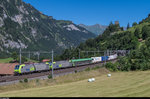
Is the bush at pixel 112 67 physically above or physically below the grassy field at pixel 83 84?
above

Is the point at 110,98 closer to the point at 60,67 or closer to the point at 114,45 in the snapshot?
the point at 60,67

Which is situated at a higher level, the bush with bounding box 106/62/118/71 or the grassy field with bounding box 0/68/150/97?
the bush with bounding box 106/62/118/71

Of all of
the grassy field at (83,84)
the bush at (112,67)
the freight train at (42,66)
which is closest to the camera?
the grassy field at (83,84)

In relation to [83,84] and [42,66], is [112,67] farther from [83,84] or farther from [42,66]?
[83,84]

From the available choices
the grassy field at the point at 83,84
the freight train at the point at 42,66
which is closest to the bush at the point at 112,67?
the grassy field at the point at 83,84

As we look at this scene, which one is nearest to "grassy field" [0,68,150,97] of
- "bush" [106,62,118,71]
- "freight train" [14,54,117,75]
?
"bush" [106,62,118,71]

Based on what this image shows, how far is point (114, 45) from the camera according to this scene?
570 ft

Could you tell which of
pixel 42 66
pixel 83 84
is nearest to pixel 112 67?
pixel 42 66

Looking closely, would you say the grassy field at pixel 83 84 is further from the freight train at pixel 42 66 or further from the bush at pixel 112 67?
the freight train at pixel 42 66

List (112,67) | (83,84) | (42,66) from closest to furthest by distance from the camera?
(83,84) → (42,66) → (112,67)

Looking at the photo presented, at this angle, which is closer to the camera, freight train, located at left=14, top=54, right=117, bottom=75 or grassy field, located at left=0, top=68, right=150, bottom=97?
grassy field, located at left=0, top=68, right=150, bottom=97

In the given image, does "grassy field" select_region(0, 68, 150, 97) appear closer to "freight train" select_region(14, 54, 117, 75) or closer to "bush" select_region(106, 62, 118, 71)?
"bush" select_region(106, 62, 118, 71)

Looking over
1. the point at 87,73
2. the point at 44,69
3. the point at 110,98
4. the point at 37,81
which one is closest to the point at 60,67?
the point at 44,69

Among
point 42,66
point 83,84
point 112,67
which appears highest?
point 42,66
